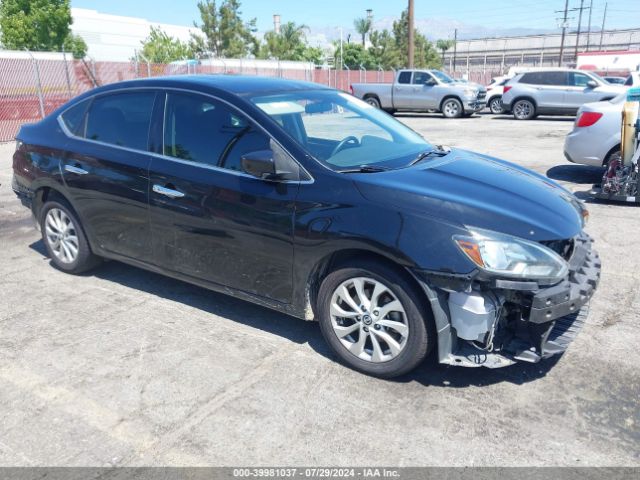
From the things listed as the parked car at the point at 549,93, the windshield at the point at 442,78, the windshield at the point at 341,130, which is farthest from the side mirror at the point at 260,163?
the windshield at the point at 442,78

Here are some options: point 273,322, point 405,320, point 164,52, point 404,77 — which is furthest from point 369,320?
point 164,52

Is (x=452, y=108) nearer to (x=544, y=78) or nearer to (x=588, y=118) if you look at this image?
(x=544, y=78)

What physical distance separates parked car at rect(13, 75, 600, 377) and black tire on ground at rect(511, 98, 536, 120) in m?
17.5

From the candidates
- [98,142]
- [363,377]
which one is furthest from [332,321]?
[98,142]

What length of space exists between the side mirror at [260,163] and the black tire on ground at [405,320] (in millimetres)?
754

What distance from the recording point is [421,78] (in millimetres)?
22594

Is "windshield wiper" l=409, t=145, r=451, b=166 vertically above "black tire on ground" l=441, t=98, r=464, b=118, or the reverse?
"windshield wiper" l=409, t=145, r=451, b=166

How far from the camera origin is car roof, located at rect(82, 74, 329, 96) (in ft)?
13.6

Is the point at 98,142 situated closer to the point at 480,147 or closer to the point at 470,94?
the point at 480,147

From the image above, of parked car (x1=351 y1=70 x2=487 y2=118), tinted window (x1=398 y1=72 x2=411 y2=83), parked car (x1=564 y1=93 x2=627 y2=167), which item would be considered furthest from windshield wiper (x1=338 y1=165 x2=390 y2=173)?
tinted window (x1=398 y1=72 x2=411 y2=83)

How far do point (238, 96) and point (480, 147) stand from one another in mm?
10270

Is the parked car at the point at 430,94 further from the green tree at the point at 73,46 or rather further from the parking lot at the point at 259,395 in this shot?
the green tree at the point at 73,46

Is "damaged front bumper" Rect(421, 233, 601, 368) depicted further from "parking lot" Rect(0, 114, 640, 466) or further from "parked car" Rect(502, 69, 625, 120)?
"parked car" Rect(502, 69, 625, 120)

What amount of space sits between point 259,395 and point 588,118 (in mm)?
7079
